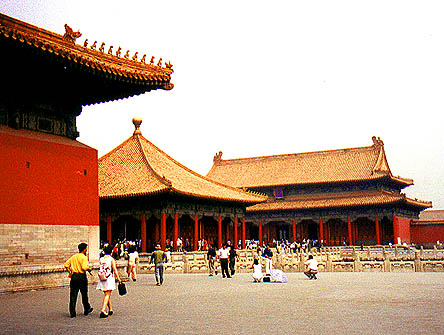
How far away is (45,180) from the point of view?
17.2 m

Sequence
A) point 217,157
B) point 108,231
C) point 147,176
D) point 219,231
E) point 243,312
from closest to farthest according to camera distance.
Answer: point 243,312, point 108,231, point 147,176, point 219,231, point 217,157

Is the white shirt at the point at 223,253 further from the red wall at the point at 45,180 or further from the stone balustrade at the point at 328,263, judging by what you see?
the red wall at the point at 45,180

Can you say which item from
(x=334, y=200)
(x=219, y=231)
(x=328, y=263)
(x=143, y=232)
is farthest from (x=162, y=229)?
(x=334, y=200)

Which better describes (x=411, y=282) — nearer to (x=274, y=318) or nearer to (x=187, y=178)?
(x=274, y=318)

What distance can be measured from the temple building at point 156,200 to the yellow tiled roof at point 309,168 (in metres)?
13.1

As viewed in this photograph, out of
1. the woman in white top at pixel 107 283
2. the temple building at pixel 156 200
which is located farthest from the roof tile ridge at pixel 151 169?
the woman in white top at pixel 107 283

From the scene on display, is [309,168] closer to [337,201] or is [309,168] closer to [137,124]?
[337,201]

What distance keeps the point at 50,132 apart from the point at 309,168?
39.8 meters

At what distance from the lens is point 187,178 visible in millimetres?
38031

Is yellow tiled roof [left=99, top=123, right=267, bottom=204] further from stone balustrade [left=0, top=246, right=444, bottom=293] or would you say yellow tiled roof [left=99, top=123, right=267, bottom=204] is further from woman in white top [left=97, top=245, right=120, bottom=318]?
woman in white top [left=97, top=245, right=120, bottom=318]

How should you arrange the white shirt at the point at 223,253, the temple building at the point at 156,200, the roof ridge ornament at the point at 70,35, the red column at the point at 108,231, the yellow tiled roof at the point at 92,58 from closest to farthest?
the yellow tiled roof at the point at 92,58 → the roof ridge ornament at the point at 70,35 → the white shirt at the point at 223,253 → the temple building at the point at 156,200 → the red column at the point at 108,231

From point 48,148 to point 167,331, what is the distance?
9.87m

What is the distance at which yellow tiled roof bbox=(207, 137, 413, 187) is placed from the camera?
51.2 metres

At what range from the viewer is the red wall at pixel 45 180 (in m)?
16.1
